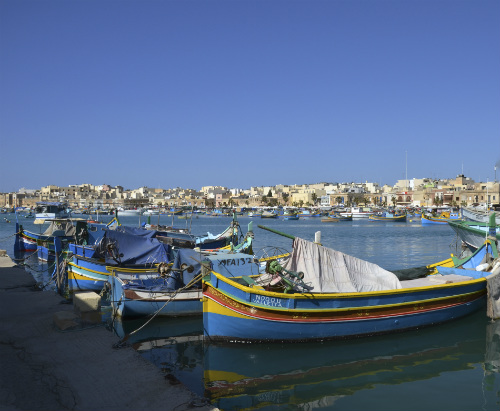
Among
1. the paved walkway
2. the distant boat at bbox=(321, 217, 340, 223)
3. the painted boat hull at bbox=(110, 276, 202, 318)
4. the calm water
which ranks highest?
the paved walkway

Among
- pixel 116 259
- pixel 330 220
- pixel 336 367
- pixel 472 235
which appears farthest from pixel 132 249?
pixel 330 220

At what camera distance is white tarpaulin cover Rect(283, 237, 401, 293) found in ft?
43.6

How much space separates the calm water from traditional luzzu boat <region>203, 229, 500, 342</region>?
0.44 metres

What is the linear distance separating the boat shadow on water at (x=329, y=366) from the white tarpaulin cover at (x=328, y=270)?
1.60 meters

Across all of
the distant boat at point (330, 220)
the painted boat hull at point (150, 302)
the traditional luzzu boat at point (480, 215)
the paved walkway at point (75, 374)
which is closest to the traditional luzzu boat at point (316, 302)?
the painted boat hull at point (150, 302)

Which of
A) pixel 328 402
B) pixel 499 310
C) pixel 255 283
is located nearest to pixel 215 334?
pixel 255 283

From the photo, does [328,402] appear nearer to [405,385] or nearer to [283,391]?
[283,391]

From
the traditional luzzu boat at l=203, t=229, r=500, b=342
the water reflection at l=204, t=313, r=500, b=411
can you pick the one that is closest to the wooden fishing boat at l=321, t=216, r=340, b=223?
the traditional luzzu boat at l=203, t=229, r=500, b=342

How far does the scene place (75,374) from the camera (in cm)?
856

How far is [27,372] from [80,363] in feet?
3.16

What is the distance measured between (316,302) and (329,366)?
70.5 inches

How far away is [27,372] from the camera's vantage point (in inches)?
340

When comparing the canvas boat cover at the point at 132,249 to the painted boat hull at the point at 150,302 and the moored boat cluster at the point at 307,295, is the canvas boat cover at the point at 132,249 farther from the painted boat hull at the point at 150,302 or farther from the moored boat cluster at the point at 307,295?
the painted boat hull at the point at 150,302

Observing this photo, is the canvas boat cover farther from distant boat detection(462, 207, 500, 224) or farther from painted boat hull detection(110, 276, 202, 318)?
distant boat detection(462, 207, 500, 224)
